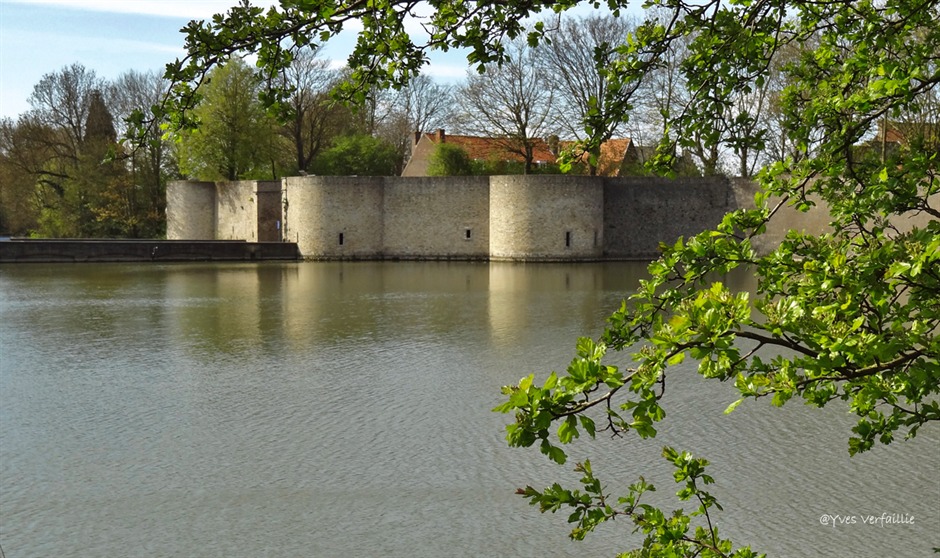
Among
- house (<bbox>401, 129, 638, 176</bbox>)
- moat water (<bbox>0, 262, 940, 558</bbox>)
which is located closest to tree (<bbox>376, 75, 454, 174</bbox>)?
house (<bbox>401, 129, 638, 176</bbox>)

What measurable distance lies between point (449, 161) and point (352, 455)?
89.8 feet

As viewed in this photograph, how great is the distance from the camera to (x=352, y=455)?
7238 mm

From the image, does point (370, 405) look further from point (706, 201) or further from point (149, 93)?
point (149, 93)

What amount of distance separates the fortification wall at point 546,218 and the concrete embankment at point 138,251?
276 inches

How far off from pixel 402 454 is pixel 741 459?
2.42m

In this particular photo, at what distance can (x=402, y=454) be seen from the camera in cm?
729

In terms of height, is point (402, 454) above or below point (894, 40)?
below

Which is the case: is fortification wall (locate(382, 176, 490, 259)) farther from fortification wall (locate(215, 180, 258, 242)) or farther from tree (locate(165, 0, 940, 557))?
tree (locate(165, 0, 940, 557))

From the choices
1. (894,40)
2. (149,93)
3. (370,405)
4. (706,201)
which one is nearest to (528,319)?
(370,405)

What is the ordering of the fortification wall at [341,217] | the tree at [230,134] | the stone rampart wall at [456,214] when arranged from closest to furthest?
the stone rampart wall at [456,214]
the fortification wall at [341,217]
the tree at [230,134]

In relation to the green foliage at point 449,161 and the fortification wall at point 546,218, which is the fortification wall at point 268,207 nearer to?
the green foliage at point 449,161

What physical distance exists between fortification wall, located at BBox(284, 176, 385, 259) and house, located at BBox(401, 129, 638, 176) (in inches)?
158

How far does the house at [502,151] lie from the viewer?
3444 cm

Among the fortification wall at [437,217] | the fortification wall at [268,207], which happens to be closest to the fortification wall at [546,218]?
the fortification wall at [437,217]
